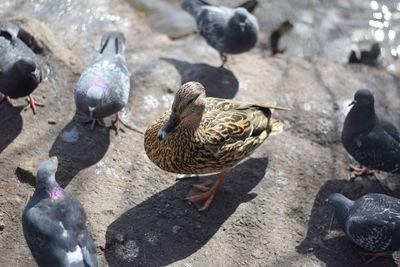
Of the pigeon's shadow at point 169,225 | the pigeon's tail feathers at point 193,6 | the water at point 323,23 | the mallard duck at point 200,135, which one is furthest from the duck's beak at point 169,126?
the water at point 323,23

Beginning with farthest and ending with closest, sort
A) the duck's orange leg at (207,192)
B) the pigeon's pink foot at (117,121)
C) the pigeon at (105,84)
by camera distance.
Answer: the pigeon's pink foot at (117,121) < the pigeon at (105,84) < the duck's orange leg at (207,192)

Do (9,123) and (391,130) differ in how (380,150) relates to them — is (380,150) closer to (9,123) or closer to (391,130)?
(391,130)

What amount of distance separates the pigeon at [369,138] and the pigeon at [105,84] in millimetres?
2213

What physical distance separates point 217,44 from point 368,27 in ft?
7.71

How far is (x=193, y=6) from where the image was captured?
24.6 ft

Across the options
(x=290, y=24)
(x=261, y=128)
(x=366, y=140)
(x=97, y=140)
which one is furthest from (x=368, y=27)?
(x=97, y=140)

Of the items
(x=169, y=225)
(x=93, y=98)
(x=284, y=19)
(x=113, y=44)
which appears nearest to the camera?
(x=169, y=225)

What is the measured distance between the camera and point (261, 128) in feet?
18.0

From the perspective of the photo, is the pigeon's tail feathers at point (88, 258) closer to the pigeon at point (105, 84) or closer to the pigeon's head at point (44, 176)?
the pigeon's head at point (44, 176)

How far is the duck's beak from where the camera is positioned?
16.0 feet

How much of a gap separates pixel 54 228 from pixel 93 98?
5.33ft

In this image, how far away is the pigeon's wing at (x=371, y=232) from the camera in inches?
196

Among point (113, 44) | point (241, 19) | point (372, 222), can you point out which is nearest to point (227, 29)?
point (241, 19)

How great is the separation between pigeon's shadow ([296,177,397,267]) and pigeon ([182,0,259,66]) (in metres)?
2.00
